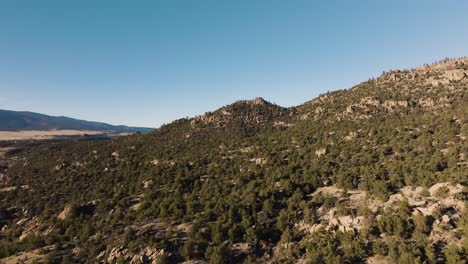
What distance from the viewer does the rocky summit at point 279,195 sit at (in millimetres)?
23406

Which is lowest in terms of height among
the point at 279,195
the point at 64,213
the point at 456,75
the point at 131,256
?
the point at 64,213

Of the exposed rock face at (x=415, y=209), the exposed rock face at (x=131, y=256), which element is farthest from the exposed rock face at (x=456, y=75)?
the exposed rock face at (x=131, y=256)

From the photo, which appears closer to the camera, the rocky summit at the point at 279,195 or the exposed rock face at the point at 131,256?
the rocky summit at the point at 279,195

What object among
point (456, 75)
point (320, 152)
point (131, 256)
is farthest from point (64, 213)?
point (456, 75)

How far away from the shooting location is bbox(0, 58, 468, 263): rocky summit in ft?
76.8

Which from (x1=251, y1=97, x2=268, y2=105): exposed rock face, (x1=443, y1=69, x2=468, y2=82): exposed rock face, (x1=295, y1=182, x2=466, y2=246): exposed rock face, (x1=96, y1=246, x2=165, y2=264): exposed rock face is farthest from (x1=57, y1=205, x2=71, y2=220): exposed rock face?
(x1=443, y1=69, x2=468, y2=82): exposed rock face

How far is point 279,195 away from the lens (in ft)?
117

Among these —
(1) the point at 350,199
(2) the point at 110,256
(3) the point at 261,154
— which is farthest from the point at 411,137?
(2) the point at 110,256

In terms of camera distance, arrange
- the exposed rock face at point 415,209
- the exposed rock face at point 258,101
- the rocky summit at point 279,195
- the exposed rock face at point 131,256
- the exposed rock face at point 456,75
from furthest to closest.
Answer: the exposed rock face at point 258,101 < the exposed rock face at point 456,75 < the exposed rock face at point 131,256 < the rocky summit at point 279,195 < the exposed rock face at point 415,209

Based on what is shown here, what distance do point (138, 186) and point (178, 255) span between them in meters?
25.2

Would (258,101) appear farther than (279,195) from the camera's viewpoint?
Yes

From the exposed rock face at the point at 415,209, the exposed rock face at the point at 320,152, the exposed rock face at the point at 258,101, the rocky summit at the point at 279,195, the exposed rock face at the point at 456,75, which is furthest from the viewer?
the exposed rock face at the point at 258,101

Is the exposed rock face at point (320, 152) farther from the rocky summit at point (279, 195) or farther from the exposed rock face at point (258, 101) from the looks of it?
the exposed rock face at point (258, 101)

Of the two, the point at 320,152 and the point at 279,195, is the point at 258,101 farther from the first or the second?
the point at 279,195
